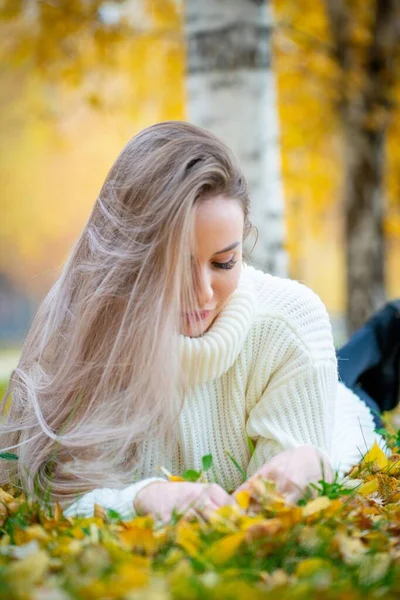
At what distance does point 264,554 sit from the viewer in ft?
5.81

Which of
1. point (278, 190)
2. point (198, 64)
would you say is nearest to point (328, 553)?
point (278, 190)

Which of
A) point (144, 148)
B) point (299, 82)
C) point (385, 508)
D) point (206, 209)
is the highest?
point (299, 82)

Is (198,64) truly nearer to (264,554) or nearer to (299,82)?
(264,554)

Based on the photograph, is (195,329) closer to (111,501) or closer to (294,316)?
(294,316)

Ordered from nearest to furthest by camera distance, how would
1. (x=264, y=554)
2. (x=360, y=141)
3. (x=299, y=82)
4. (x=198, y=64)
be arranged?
(x=264, y=554) → (x=198, y=64) → (x=360, y=141) → (x=299, y=82)

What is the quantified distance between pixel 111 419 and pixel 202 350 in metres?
0.35

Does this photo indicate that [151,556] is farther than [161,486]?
No

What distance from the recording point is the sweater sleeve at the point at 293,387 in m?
2.40

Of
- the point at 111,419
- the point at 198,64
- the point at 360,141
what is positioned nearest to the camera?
the point at 111,419

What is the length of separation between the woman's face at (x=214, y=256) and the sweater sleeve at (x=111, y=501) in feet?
1.63

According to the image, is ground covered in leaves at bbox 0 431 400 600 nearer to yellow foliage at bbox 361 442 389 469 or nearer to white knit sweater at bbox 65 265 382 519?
white knit sweater at bbox 65 265 382 519

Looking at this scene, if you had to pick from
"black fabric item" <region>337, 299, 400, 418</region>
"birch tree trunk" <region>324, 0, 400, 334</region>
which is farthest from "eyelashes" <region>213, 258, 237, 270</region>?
"birch tree trunk" <region>324, 0, 400, 334</region>

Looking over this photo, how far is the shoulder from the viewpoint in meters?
2.47

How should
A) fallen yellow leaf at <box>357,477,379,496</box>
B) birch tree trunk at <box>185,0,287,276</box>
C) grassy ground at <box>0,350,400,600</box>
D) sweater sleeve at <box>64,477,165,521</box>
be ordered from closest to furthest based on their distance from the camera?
grassy ground at <box>0,350,400,600</box>
sweater sleeve at <box>64,477,165,521</box>
fallen yellow leaf at <box>357,477,379,496</box>
birch tree trunk at <box>185,0,287,276</box>
